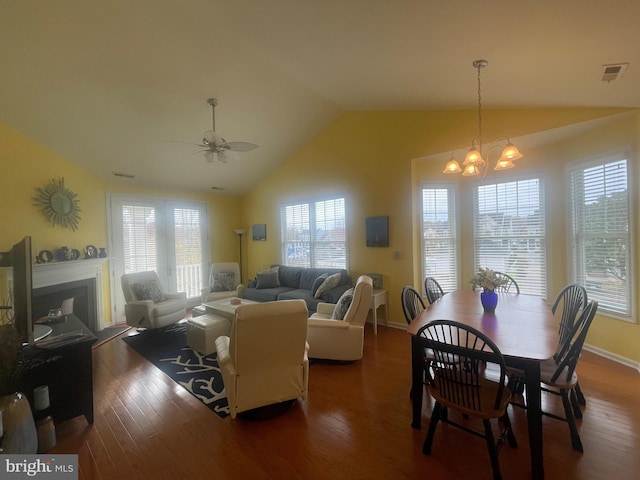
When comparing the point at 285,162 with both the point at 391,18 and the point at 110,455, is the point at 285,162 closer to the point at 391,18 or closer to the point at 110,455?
the point at 391,18

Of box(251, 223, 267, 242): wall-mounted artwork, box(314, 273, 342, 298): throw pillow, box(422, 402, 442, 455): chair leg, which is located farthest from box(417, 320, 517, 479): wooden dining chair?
box(251, 223, 267, 242): wall-mounted artwork

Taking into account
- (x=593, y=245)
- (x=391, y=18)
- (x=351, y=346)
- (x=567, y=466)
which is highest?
(x=391, y=18)

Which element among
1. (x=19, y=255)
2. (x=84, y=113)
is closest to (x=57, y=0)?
(x=84, y=113)

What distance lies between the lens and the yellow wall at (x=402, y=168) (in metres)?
3.04

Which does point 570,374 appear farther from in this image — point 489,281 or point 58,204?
point 58,204

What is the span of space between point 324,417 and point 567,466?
62.8 inches

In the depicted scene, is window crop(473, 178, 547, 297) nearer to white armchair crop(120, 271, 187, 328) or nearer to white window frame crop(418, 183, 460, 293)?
white window frame crop(418, 183, 460, 293)

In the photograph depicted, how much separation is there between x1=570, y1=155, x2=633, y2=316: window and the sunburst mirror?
6853 millimetres

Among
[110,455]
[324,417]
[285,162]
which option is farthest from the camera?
[285,162]

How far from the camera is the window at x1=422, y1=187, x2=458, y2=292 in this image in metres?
4.26

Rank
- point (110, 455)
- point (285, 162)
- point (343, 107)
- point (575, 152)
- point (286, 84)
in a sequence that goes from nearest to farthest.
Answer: point (110, 455), point (575, 152), point (286, 84), point (343, 107), point (285, 162)

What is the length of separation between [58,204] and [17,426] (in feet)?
10.9

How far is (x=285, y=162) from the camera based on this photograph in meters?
5.70

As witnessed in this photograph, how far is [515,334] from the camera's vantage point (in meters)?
1.87
